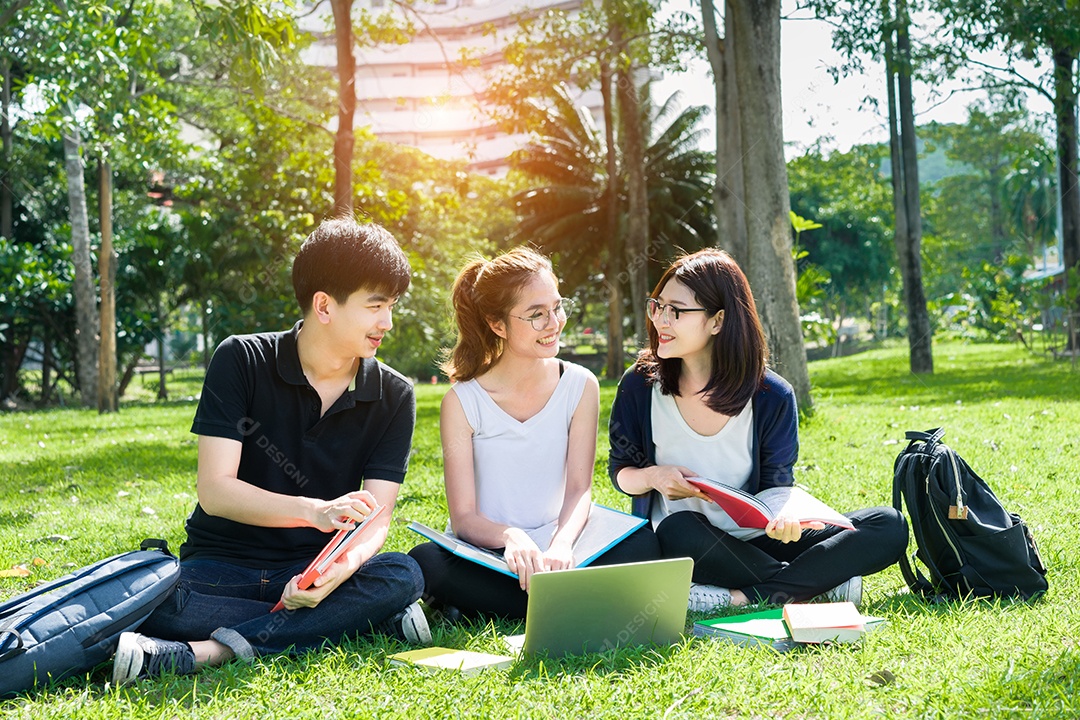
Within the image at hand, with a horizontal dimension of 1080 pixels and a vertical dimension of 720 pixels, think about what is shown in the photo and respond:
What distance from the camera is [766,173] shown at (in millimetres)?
8609

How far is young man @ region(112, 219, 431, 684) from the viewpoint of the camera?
115 inches

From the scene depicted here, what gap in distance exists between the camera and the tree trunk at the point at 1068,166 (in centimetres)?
1412

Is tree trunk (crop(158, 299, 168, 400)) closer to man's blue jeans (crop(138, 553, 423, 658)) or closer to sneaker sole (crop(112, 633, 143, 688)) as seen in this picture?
man's blue jeans (crop(138, 553, 423, 658))

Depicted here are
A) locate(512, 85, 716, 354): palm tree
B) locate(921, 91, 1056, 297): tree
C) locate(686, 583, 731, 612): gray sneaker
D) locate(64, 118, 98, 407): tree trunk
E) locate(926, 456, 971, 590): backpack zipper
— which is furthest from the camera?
locate(921, 91, 1056, 297): tree

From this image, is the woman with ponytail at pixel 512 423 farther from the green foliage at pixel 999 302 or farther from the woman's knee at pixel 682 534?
the green foliage at pixel 999 302

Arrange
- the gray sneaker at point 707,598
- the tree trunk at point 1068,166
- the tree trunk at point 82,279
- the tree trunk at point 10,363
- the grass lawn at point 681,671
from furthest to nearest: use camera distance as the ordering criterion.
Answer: the tree trunk at point 10,363
the tree trunk at point 82,279
the tree trunk at point 1068,166
the gray sneaker at point 707,598
the grass lawn at point 681,671

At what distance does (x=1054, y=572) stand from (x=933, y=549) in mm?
526

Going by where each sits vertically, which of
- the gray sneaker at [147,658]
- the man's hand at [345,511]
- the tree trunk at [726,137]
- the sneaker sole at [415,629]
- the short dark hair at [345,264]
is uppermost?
the tree trunk at [726,137]

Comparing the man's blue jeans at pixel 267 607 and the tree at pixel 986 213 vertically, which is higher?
the tree at pixel 986 213

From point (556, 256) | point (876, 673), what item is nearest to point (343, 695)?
point (876, 673)

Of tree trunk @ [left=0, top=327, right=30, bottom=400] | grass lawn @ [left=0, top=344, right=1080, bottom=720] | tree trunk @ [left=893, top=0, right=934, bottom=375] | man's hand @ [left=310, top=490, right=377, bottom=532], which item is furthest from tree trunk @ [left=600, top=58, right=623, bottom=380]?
man's hand @ [left=310, top=490, right=377, bottom=532]

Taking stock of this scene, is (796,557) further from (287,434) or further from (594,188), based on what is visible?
(594,188)

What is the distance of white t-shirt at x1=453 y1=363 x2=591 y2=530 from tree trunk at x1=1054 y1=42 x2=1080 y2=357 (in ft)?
41.7

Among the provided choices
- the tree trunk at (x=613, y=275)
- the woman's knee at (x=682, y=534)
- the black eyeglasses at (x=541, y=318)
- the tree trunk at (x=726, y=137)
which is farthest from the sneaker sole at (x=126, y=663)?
the tree trunk at (x=613, y=275)
